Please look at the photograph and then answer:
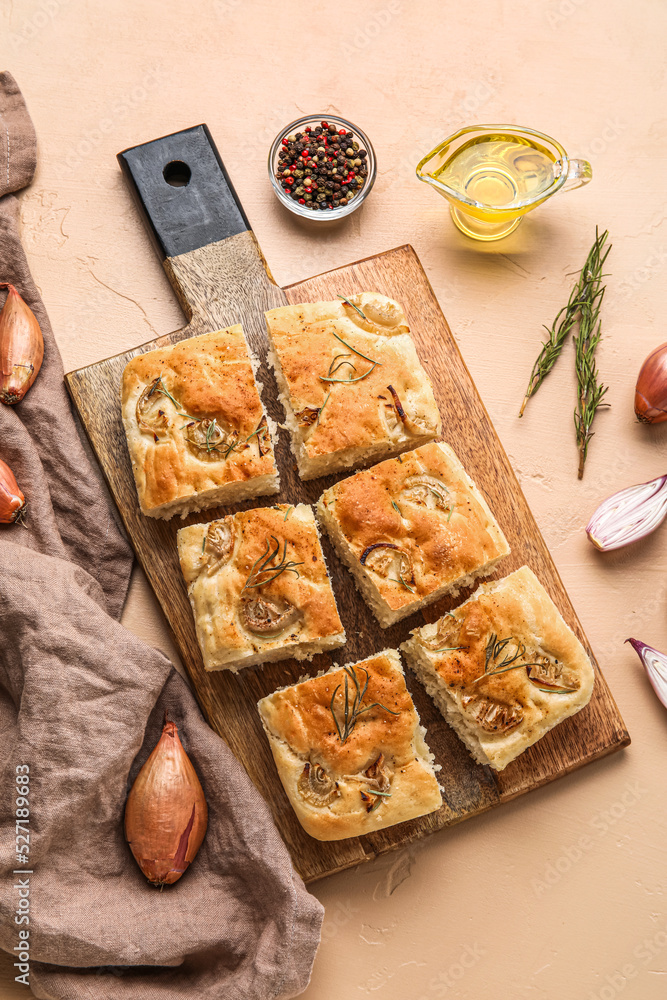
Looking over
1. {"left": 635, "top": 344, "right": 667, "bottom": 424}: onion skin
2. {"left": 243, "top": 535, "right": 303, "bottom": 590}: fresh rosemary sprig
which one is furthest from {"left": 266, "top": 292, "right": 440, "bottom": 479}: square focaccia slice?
{"left": 635, "top": 344, "right": 667, "bottom": 424}: onion skin

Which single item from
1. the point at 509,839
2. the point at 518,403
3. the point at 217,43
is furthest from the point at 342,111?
the point at 509,839

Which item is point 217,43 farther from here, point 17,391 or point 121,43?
point 17,391

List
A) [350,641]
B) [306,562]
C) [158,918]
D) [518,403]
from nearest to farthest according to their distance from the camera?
1. [158,918]
2. [306,562]
3. [350,641]
4. [518,403]

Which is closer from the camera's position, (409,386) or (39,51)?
(409,386)

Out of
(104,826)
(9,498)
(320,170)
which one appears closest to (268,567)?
(9,498)

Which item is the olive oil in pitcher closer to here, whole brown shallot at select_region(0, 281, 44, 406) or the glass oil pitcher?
the glass oil pitcher

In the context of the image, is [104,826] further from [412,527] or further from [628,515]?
[628,515]

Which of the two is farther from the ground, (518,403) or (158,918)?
(518,403)
